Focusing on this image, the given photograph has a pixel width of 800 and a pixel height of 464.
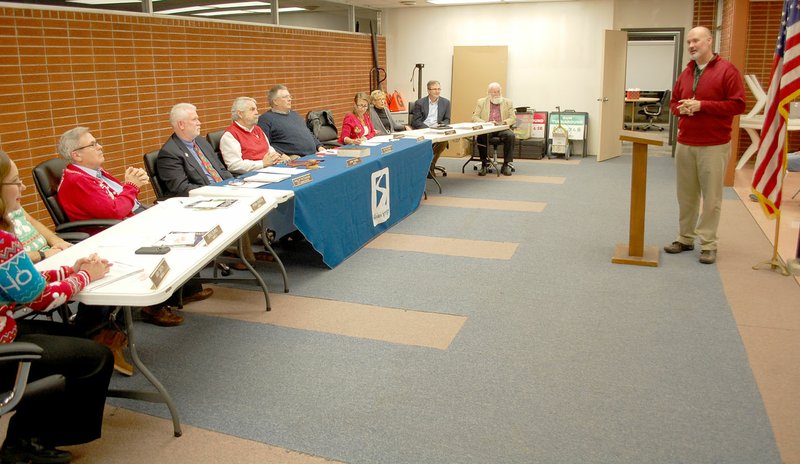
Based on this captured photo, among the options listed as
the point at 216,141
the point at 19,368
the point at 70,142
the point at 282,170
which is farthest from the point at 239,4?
the point at 19,368

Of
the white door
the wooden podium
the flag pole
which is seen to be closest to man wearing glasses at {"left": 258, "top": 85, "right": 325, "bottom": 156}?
the wooden podium

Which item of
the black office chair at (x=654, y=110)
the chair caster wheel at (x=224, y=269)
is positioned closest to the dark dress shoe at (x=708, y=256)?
the chair caster wheel at (x=224, y=269)

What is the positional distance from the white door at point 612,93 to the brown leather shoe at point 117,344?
807cm

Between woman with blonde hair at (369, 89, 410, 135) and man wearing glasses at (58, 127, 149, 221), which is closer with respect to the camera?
man wearing glasses at (58, 127, 149, 221)

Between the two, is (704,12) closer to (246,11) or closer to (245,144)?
(246,11)

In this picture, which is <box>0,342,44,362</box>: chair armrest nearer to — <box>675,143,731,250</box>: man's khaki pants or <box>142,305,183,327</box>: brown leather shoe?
<box>142,305,183,327</box>: brown leather shoe

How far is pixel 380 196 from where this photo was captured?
A: 558cm

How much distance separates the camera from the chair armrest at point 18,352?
6.14ft

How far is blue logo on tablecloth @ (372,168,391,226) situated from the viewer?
5.42 metres

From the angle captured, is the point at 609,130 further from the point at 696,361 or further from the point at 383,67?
the point at 696,361

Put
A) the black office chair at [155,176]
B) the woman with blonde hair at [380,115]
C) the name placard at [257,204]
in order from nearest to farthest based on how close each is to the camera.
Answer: the name placard at [257,204], the black office chair at [155,176], the woman with blonde hair at [380,115]

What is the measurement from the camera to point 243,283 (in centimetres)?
440

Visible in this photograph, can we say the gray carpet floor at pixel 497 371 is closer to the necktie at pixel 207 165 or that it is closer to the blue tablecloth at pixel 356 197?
the blue tablecloth at pixel 356 197

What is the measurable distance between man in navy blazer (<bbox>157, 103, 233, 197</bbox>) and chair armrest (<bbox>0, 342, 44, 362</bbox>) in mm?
2374
